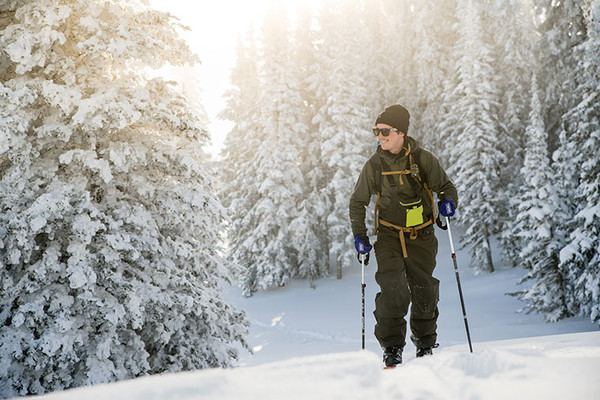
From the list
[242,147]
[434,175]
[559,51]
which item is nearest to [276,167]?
[242,147]

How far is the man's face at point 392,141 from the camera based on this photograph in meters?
→ 4.75

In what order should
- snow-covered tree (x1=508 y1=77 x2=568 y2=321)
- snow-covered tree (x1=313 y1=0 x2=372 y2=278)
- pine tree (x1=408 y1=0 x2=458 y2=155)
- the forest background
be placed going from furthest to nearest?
pine tree (x1=408 y1=0 x2=458 y2=155)
snow-covered tree (x1=313 y1=0 x2=372 y2=278)
snow-covered tree (x1=508 y1=77 x2=568 y2=321)
the forest background

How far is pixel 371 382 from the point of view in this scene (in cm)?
217

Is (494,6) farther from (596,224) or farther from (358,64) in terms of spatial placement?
(596,224)

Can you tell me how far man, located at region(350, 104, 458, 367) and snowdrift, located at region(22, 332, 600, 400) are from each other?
79.3 inches

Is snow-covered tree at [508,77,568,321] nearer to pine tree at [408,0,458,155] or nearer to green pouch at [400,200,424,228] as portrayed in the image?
pine tree at [408,0,458,155]

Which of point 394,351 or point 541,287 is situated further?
point 541,287

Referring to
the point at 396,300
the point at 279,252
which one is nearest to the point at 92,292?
the point at 396,300

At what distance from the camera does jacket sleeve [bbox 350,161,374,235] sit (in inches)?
191

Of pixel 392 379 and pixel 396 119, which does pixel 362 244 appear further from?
pixel 392 379

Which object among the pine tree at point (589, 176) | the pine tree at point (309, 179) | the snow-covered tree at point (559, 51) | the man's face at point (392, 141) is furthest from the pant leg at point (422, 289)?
the pine tree at point (309, 179)

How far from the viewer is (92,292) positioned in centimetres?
646

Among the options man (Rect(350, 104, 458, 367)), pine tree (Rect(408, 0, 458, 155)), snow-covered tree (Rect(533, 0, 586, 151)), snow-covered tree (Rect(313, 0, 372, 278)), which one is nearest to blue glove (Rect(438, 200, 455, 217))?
man (Rect(350, 104, 458, 367))

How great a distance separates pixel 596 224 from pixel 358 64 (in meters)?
19.3
